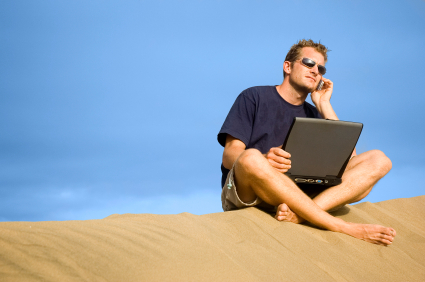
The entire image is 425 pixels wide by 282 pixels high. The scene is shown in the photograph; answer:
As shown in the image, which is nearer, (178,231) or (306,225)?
(178,231)

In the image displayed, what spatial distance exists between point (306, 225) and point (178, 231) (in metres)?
1.21

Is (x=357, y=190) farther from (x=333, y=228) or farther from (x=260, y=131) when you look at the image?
(x=260, y=131)

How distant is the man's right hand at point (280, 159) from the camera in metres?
2.85

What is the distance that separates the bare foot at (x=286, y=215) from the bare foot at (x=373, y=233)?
1.37 ft

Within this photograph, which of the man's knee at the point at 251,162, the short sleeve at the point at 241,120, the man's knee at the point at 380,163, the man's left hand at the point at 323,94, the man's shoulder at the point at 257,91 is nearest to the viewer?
the man's knee at the point at 251,162

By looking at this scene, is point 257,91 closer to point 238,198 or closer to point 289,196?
point 238,198

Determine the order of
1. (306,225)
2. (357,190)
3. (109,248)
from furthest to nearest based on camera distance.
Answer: (357,190), (306,225), (109,248)

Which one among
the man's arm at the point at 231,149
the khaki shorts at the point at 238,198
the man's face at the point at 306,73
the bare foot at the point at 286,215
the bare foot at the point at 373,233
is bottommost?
the bare foot at the point at 373,233

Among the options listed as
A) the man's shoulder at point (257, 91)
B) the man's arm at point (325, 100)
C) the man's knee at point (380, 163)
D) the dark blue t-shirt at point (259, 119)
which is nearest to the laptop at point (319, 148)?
the man's knee at point (380, 163)

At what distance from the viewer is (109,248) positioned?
1997mm

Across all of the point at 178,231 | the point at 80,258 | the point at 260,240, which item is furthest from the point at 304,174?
the point at 80,258

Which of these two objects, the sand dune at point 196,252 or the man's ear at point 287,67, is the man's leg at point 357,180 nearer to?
the sand dune at point 196,252

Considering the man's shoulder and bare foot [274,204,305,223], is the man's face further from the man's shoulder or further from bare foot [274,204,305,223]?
bare foot [274,204,305,223]

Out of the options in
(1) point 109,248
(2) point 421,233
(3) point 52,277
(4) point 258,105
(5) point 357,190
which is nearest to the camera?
(3) point 52,277
